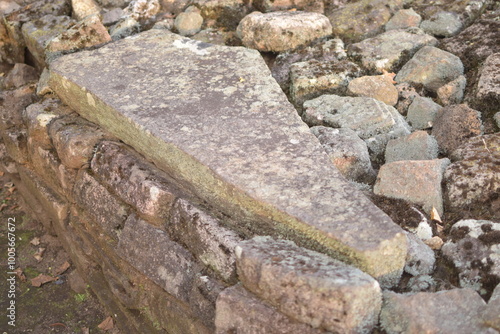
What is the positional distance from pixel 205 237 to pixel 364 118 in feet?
3.78

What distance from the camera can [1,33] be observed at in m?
4.58

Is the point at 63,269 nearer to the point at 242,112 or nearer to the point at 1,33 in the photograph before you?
the point at 242,112

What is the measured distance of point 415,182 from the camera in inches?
93.8

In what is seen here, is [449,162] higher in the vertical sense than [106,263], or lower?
higher

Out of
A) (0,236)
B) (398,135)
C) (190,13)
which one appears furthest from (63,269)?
(398,135)

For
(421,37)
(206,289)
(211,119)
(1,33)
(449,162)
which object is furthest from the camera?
(1,33)

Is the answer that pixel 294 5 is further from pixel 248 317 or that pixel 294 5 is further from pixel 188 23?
pixel 248 317

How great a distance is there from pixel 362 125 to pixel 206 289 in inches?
49.2

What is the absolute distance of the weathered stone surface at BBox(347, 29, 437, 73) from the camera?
3.38 meters

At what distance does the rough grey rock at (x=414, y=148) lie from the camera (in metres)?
2.62

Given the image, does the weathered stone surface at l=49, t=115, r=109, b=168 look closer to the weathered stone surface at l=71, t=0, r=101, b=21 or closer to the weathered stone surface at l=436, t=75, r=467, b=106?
the weathered stone surface at l=71, t=0, r=101, b=21

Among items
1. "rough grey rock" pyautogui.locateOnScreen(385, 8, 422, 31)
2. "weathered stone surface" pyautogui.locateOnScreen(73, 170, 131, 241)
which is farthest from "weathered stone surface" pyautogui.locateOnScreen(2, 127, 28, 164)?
"rough grey rock" pyautogui.locateOnScreen(385, 8, 422, 31)

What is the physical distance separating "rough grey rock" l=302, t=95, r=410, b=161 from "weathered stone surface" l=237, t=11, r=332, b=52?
714mm

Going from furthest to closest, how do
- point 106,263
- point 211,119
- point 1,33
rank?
1. point 1,33
2. point 106,263
3. point 211,119
